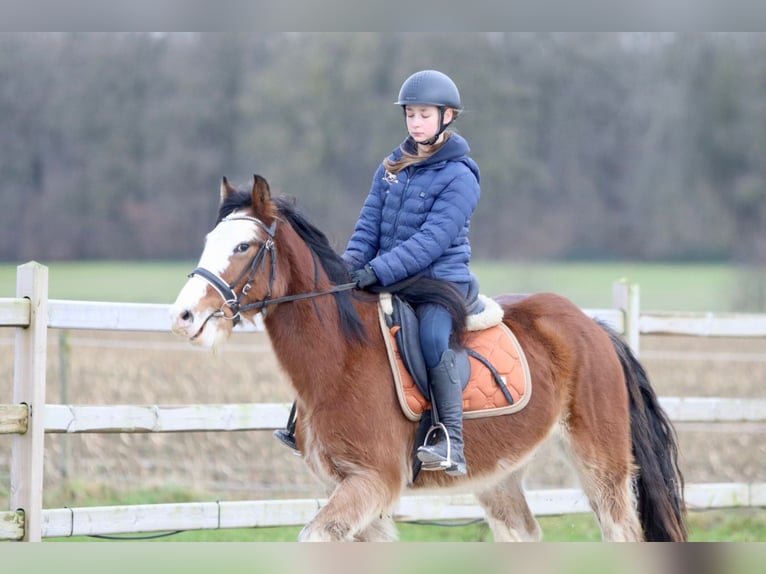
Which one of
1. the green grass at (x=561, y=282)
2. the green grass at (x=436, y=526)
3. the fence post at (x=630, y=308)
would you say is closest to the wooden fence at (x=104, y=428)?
the fence post at (x=630, y=308)

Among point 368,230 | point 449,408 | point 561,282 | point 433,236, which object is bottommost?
point 449,408

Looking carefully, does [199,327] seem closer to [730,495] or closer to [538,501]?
[538,501]

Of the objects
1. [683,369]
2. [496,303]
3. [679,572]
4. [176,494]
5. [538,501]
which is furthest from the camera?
[683,369]

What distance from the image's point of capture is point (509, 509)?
244 inches

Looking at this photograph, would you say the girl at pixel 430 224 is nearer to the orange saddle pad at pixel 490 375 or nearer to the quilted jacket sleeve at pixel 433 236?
the quilted jacket sleeve at pixel 433 236

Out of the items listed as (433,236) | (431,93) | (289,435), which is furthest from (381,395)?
(431,93)

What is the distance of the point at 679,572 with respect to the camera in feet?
16.7

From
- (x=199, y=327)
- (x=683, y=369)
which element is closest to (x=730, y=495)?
(x=199, y=327)

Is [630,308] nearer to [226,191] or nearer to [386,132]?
[226,191]

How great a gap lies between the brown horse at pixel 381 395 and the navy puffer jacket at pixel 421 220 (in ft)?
0.67

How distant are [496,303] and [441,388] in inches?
32.6

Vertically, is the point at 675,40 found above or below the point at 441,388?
above

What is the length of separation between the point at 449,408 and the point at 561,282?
33.3 meters

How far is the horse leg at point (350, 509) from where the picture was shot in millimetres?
4793
